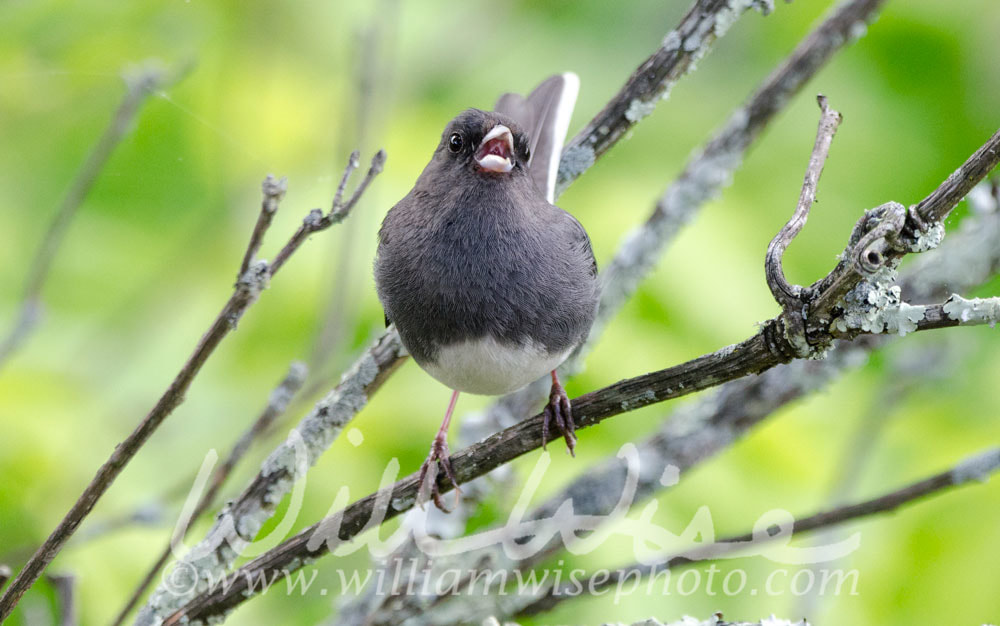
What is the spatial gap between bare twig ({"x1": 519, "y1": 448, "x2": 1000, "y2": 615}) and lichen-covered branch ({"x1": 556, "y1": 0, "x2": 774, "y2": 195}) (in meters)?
0.74

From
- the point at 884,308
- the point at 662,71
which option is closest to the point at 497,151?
the point at 662,71

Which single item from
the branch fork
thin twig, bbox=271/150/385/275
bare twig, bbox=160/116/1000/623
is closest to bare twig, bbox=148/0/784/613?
bare twig, bbox=160/116/1000/623

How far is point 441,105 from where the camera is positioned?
2732mm

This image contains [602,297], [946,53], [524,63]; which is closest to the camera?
[602,297]

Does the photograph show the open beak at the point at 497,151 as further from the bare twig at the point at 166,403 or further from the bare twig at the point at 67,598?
the bare twig at the point at 67,598

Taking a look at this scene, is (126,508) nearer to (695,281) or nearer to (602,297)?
(602,297)

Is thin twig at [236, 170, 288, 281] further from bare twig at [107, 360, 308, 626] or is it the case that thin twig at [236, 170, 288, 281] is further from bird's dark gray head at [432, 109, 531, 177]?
bird's dark gray head at [432, 109, 531, 177]

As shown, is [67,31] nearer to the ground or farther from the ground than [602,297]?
farther from the ground

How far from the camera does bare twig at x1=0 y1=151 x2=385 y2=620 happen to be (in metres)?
1.21

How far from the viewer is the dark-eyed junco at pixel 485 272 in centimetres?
166

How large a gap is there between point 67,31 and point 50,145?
312 mm

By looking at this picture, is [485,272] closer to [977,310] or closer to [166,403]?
[166,403]

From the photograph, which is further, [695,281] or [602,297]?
[695,281]

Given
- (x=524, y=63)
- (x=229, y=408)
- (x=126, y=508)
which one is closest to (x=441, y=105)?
(x=524, y=63)
